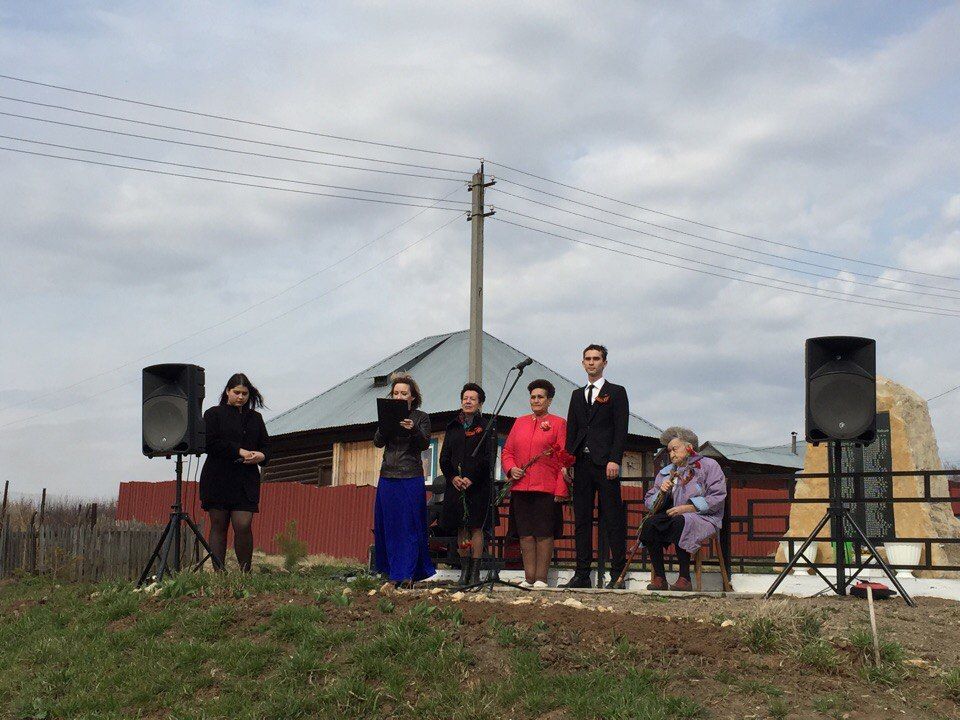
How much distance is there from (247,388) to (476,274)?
11093 mm

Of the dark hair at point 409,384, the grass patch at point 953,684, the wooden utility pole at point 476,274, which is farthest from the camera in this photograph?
the wooden utility pole at point 476,274

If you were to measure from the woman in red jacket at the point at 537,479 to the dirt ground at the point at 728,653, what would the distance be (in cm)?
250

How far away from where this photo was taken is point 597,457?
963 cm

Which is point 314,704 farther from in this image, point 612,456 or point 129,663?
point 612,456

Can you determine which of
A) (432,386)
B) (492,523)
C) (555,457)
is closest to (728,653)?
(492,523)

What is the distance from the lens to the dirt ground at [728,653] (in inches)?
212

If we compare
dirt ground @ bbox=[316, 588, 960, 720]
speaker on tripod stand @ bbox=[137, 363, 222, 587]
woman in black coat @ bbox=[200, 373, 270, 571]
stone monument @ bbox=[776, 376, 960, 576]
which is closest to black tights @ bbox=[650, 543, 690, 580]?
dirt ground @ bbox=[316, 588, 960, 720]

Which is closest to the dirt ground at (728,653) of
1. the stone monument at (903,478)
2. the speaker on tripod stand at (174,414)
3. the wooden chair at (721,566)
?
the wooden chair at (721,566)

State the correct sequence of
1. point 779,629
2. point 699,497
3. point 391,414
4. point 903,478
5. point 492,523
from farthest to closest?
point 903,478, point 699,497, point 492,523, point 391,414, point 779,629

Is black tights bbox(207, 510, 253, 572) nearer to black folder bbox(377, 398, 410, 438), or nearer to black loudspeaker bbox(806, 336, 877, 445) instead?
black folder bbox(377, 398, 410, 438)

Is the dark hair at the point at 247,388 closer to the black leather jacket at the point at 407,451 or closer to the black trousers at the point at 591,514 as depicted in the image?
the black leather jacket at the point at 407,451

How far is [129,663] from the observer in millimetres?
6527

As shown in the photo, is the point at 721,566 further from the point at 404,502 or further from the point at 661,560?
the point at 404,502

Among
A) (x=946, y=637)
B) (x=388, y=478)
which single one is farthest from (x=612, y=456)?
(x=946, y=637)
